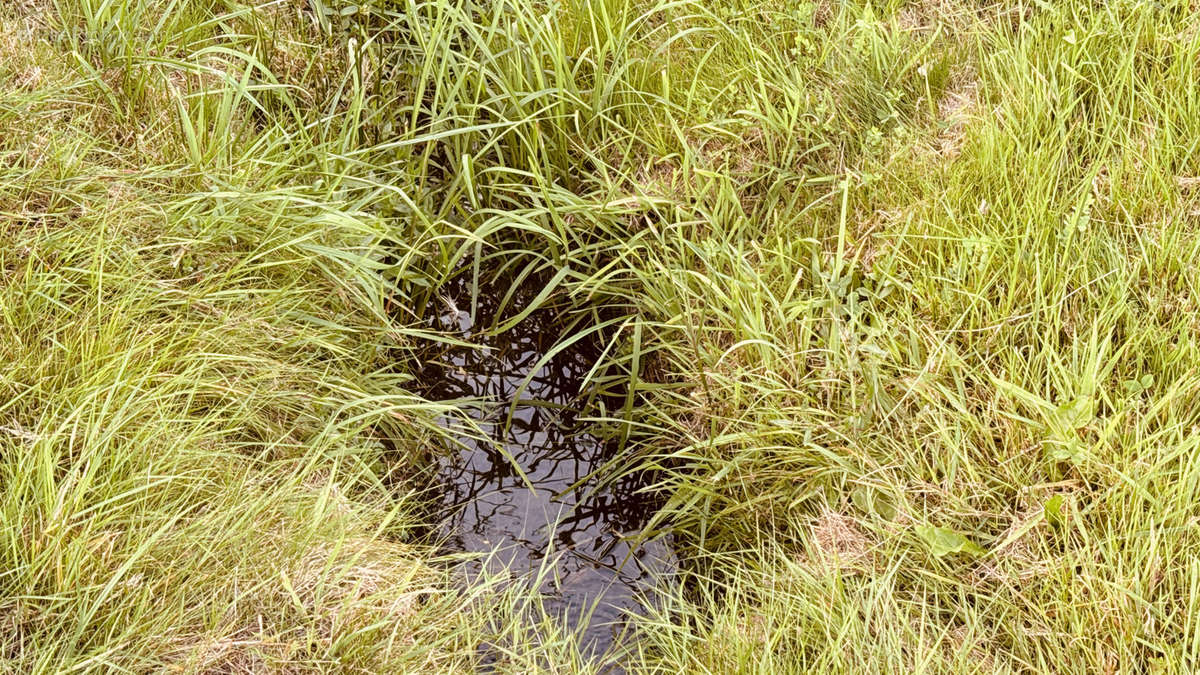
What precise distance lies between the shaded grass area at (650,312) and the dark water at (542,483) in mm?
83

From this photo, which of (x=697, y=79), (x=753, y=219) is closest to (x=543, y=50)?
(x=697, y=79)

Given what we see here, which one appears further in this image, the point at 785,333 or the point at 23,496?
the point at 785,333

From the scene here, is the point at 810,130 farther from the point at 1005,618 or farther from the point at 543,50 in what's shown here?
the point at 1005,618

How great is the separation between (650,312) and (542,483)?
556 millimetres

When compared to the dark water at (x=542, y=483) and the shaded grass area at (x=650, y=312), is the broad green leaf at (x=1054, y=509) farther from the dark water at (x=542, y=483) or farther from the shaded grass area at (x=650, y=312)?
the dark water at (x=542, y=483)

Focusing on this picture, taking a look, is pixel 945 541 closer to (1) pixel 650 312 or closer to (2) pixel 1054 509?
(2) pixel 1054 509

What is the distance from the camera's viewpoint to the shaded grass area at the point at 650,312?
2.14m

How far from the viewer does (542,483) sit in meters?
2.90

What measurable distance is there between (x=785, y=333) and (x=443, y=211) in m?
1.01

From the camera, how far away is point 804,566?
2359 mm

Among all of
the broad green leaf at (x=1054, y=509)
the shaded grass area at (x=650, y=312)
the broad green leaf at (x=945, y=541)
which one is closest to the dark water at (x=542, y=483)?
the shaded grass area at (x=650, y=312)

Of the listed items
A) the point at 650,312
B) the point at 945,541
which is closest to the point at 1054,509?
the point at 945,541

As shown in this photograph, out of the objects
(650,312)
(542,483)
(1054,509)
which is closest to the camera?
(1054,509)

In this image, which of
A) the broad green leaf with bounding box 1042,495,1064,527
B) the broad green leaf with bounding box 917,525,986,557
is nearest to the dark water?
the broad green leaf with bounding box 917,525,986,557
